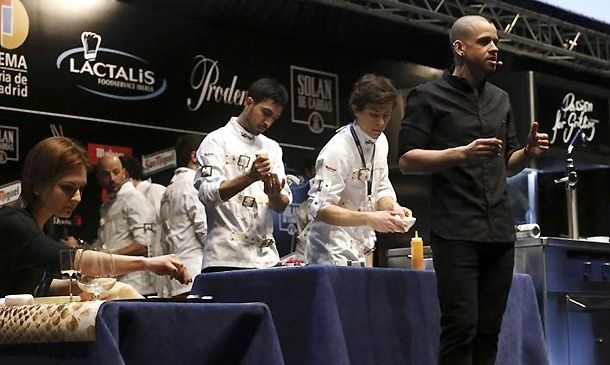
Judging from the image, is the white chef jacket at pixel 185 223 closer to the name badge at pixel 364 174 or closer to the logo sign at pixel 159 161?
the logo sign at pixel 159 161

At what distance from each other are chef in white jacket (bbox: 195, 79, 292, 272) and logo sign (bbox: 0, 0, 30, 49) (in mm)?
2273

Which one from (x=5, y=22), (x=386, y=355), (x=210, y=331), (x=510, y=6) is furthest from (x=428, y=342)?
(x=510, y=6)

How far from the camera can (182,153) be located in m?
6.23

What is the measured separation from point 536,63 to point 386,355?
6833 millimetres

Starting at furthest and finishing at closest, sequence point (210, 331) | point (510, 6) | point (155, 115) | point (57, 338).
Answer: point (510, 6) → point (155, 115) → point (210, 331) → point (57, 338)

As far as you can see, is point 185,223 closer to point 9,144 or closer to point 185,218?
point 185,218

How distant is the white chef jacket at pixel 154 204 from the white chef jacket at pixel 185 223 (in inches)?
15.2

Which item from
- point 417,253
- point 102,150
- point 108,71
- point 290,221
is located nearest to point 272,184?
point 417,253

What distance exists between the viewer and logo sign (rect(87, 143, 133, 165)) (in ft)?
21.9

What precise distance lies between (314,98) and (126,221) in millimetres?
2236

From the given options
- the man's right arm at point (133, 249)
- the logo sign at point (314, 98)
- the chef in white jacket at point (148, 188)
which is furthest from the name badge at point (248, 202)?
the logo sign at point (314, 98)

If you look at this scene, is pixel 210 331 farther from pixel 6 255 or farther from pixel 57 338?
pixel 6 255

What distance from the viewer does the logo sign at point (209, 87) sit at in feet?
24.2

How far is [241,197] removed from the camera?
4.50 m
